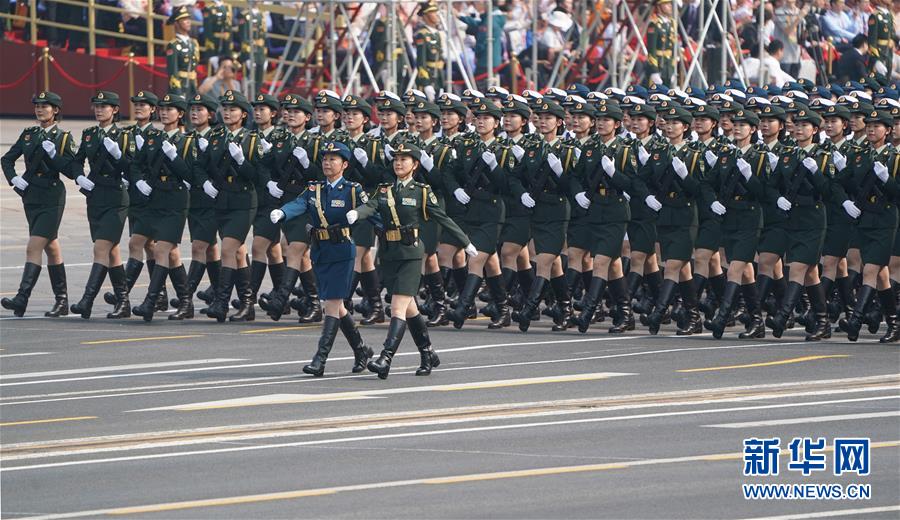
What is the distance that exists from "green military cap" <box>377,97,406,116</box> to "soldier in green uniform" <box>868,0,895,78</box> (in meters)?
13.8

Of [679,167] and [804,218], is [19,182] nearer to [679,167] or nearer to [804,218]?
[679,167]

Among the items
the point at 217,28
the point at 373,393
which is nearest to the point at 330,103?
the point at 373,393

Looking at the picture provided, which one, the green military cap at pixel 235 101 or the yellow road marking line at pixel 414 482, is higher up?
the green military cap at pixel 235 101

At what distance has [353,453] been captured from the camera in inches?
494

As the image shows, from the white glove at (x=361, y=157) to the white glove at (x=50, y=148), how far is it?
291cm

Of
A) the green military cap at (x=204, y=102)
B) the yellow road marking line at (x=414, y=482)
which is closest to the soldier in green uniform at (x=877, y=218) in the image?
the yellow road marking line at (x=414, y=482)

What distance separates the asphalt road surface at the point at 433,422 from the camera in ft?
36.5

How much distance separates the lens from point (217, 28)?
33.5 metres

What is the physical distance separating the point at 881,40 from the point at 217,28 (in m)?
10.4

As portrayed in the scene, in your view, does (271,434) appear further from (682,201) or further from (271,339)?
(682,201)

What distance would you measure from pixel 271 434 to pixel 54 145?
748 centimetres

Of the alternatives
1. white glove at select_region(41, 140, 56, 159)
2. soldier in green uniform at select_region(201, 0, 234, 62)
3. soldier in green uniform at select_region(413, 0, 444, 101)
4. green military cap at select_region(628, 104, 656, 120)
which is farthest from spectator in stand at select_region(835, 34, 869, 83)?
white glove at select_region(41, 140, 56, 159)

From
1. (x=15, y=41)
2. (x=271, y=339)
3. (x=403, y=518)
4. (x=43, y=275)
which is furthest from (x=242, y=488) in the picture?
(x=15, y=41)

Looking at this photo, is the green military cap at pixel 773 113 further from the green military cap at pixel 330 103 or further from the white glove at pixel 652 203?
the green military cap at pixel 330 103
